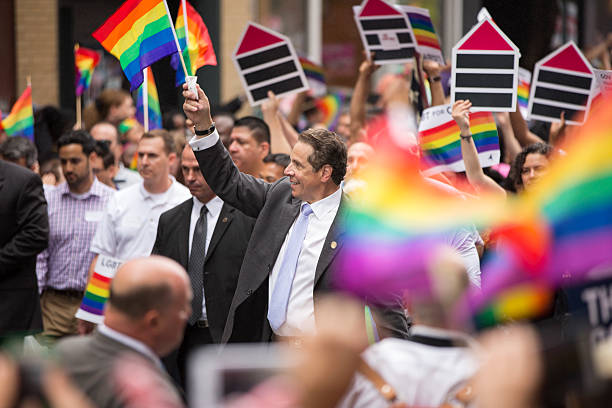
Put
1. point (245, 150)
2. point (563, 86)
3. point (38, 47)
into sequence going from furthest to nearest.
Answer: point (38, 47), point (563, 86), point (245, 150)

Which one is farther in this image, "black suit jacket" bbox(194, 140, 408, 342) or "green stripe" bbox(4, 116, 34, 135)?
"green stripe" bbox(4, 116, 34, 135)

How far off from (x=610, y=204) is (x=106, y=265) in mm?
4395

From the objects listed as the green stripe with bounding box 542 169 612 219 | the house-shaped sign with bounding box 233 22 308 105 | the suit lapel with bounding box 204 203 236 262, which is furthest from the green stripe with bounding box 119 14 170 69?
the green stripe with bounding box 542 169 612 219

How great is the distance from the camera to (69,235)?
819 cm

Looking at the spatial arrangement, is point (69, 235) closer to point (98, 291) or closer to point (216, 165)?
point (98, 291)

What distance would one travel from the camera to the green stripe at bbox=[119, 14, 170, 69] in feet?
22.4

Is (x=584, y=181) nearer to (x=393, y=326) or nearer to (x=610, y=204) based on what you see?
(x=610, y=204)

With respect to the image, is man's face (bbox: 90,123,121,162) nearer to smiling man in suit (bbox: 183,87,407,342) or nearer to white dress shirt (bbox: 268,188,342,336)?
smiling man in suit (bbox: 183,87,407,342)

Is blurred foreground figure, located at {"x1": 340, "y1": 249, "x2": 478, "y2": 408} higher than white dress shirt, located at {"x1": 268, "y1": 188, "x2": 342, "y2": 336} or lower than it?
higher

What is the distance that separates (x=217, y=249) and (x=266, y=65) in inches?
112

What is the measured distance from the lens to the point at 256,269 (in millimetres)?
5980

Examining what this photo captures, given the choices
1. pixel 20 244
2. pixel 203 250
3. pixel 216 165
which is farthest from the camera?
pixel 20 244

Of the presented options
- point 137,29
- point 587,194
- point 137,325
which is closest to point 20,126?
point 137,29

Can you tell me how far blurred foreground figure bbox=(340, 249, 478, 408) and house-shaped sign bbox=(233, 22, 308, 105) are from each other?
18.2ft
